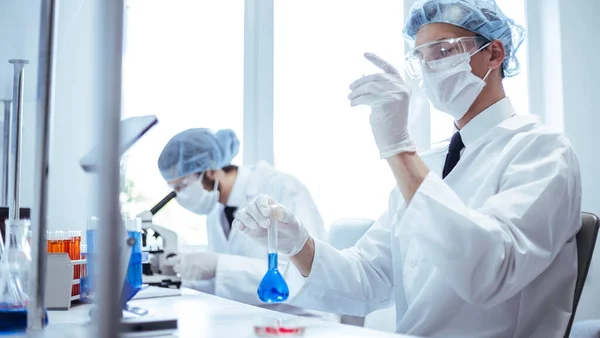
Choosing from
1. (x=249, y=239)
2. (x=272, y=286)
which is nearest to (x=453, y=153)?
(x=272, y=286)

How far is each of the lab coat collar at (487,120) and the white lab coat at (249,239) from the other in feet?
3.26

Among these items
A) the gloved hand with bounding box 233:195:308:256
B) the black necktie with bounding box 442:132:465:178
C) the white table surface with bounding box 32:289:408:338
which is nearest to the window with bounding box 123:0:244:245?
the gloved hand with bounding box 233:195:308:256

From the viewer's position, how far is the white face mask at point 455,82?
159cm

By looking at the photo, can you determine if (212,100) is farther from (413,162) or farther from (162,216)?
(413,162)

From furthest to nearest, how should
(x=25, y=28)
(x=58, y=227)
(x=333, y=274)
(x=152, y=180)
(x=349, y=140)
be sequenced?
(x=349, y=140), (x=152, y=180), (x=58, y=227), (x=333, y=274), (x=25, y=28)

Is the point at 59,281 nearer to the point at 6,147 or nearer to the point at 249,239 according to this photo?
the point at 6,147

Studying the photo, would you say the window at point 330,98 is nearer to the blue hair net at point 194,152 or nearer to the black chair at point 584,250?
the blue hair net at point 194,152

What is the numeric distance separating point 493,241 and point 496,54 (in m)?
0.71

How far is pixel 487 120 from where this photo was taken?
158 centimetres

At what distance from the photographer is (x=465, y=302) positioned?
1.36 metres

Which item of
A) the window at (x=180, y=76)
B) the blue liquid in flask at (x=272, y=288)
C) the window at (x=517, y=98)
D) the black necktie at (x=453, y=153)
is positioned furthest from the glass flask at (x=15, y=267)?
the window at (x=517, y=98)

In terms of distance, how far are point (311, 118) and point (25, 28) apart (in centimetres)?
219

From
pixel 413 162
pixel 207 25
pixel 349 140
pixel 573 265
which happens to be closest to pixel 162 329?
pixel 413 162

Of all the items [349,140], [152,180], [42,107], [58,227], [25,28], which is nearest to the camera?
[42,107]
